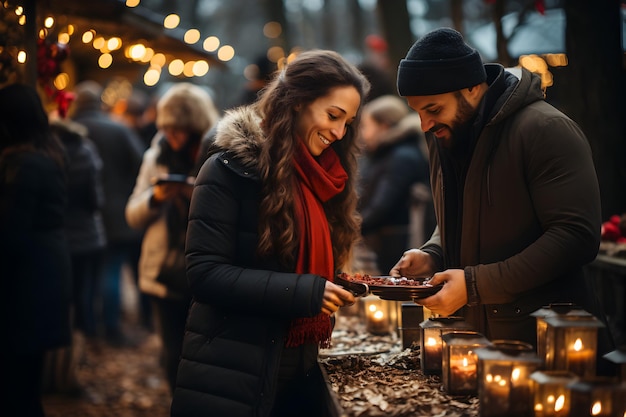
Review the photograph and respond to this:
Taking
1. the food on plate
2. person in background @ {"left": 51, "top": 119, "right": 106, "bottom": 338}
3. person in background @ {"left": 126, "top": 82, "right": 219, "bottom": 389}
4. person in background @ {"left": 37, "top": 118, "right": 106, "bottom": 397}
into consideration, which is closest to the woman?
the food on plate

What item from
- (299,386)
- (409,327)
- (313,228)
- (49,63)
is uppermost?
(49,63)

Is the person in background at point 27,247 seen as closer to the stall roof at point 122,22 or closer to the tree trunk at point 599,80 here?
the stall roof at point 122,22

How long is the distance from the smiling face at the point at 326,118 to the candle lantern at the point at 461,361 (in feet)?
3.31

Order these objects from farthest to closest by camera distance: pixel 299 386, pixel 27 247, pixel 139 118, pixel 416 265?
pixel 139 118 < pixel 27 247 < pixel 416 265 < pixel 299 386

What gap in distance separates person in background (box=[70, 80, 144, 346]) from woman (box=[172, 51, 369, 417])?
264 inches

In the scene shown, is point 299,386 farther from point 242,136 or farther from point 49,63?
point 49,63

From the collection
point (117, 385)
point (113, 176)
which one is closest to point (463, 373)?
point (117, 385)

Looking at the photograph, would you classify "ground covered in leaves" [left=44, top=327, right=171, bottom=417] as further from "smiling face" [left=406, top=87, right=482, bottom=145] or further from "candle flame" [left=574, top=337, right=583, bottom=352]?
"candle flame" [left=574, top=337, right=583, bottom=352]

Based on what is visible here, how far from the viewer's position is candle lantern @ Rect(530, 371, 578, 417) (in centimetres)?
281

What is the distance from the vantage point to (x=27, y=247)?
4.99 metres

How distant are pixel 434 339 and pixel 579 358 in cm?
68

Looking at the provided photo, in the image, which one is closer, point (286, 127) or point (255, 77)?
point (286, 127)

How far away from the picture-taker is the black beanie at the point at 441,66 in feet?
11.8

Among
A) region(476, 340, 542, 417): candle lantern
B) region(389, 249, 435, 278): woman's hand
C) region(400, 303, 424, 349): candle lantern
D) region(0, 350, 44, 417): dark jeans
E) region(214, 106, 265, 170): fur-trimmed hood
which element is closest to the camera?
region(476, 340, 542, 417): candle lantern
